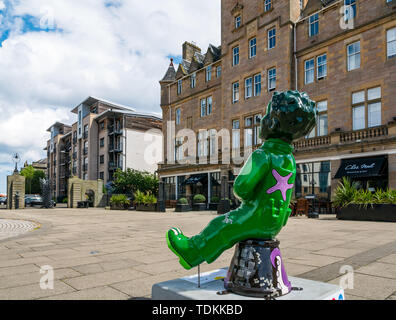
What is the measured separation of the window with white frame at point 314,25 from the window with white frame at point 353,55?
9.21 ft

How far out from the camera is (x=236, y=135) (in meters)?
26.4

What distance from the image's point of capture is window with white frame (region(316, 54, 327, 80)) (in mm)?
20709

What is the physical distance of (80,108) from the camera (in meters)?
57.4

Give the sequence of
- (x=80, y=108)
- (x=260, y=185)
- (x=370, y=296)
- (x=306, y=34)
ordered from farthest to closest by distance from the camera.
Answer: (x=80, y=108) < (x=306, y=34) < (x=370, y=296) < (x=260, y=185)

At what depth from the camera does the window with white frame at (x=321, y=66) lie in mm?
20709

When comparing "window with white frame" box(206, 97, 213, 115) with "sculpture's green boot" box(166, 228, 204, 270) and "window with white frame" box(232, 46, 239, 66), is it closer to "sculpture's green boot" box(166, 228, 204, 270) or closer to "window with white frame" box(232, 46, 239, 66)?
"window with white frame" box(232, 46, 239, 66)

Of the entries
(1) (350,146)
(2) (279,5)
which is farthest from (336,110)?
(2) (279,5)

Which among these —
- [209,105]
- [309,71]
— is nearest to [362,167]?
[309,71]

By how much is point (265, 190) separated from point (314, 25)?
72.9 feet

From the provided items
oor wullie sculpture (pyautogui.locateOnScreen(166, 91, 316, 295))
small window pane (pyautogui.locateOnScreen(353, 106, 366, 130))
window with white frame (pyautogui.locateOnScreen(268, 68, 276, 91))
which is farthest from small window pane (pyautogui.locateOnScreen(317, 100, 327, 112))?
oor wullie sculpture (pyautogui.locateOnScreen(166, 91, 316, 295))

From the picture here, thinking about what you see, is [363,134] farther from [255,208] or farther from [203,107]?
[255,208]

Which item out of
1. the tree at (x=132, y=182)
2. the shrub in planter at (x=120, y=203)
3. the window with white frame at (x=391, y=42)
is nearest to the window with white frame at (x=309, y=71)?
the window with white frame at (x=391, y=42)

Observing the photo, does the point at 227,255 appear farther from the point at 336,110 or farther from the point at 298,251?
the point at 336,110
